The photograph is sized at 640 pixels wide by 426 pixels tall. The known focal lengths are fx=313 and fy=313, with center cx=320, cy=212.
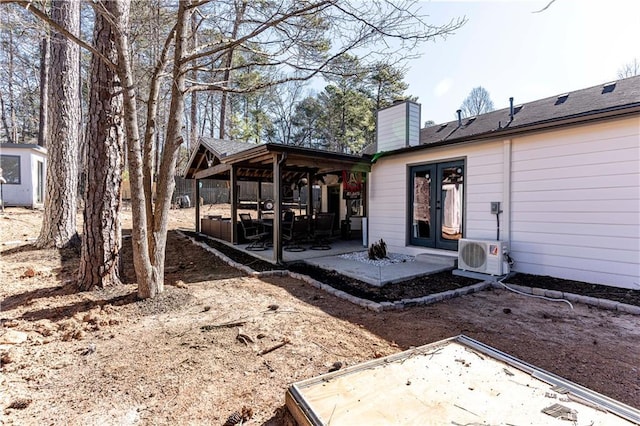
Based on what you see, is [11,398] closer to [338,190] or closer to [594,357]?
[594,357]

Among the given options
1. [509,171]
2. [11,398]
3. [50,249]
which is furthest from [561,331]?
[50,249]

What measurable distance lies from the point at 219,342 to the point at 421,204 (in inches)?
211

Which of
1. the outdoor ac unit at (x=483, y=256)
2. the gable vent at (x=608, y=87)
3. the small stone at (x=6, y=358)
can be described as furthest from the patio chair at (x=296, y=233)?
the gable vent at (x=608, y=87)

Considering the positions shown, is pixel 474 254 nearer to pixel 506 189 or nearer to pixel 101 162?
pixel 506 189

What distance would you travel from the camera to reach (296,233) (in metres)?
9.42

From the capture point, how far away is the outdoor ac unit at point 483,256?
5250mm

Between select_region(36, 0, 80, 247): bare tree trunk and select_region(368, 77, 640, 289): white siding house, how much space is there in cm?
708

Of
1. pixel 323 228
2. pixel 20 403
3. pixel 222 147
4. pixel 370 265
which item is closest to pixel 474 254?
pixel 370 265

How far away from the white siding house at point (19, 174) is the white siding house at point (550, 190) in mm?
14842

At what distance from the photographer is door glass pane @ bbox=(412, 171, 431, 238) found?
22.5 feet

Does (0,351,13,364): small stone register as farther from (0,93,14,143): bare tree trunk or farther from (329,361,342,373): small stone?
(0,93,14,143): bare tree trunk

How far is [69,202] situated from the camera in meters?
6.74

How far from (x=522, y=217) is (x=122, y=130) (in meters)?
6.34

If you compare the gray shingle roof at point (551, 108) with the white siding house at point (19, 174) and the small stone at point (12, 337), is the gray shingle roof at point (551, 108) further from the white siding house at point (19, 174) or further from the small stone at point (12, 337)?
the white siding house at point (19, 174)
